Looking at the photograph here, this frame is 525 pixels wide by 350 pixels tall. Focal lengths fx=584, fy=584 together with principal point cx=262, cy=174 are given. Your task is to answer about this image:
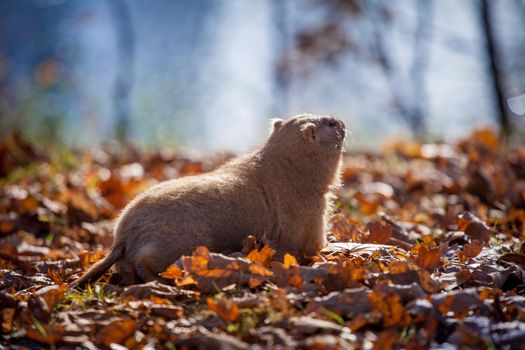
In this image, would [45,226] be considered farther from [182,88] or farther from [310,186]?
[182,88]

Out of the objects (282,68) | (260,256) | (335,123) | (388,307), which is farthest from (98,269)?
(282,68)

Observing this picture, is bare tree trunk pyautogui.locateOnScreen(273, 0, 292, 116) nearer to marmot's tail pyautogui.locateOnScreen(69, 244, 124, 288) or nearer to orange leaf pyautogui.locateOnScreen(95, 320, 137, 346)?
marmot's tail pyautogui.locateOnScreen(69, 244, 124, 288)

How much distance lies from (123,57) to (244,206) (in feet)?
51.8

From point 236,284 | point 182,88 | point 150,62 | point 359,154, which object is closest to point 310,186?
point 236,284

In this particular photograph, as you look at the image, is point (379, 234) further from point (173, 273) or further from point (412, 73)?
point (412, 73)

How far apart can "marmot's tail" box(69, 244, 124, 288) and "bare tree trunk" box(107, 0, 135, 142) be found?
40.5 feet

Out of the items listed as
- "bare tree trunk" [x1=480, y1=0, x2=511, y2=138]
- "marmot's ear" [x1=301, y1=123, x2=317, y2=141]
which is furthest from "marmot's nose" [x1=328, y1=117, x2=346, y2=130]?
"bare tree trunk" [x1=480, y1=0, x2=511, y2=138]

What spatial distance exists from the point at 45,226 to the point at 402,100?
13.3 meters

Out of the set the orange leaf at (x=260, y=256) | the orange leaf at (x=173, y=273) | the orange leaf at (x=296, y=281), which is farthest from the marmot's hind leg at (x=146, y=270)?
the orange leaf at (x=296, y=281)

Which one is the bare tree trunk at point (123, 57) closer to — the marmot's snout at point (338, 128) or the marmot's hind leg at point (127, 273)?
the marmot's snout at point (338, 128)

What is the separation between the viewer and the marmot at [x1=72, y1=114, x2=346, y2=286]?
11.4ft

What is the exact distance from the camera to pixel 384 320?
9.09ft

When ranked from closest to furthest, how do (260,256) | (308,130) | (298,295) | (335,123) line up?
(298,295) → (260,256) → (308,130) → (335,123)

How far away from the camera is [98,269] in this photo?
346 cm
